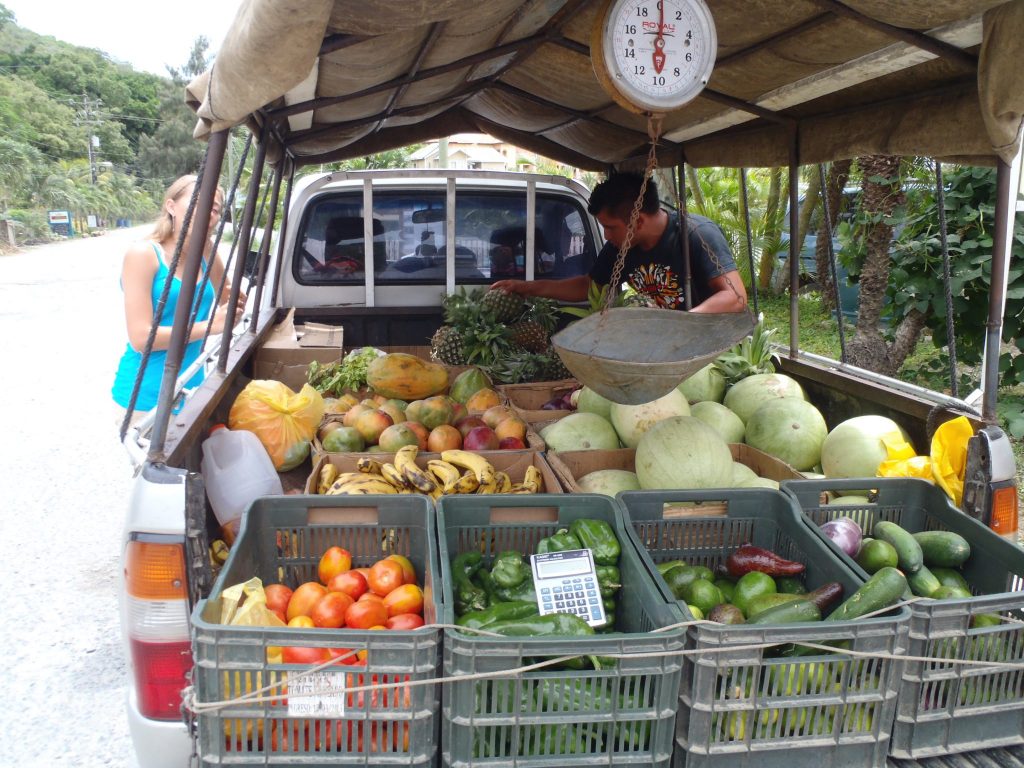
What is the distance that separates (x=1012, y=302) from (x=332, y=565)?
6513 millimetres

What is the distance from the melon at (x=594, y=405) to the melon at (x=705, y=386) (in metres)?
0.38

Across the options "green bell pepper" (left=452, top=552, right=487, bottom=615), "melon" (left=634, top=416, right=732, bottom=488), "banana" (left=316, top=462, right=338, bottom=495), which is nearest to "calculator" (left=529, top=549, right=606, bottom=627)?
"green bell pepper" (left=452, top=552, right=487, bottom=615)

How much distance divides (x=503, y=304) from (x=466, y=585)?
2.92 metres

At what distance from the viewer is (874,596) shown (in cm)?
180

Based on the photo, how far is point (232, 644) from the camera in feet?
5.26

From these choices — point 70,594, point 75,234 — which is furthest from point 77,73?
point 70,594

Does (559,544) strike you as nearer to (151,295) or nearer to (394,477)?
(394,477)

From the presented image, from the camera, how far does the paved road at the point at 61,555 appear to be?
3457 mm

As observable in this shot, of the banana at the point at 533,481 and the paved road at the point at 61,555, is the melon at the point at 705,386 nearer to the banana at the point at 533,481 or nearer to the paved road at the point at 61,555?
the banana at the point at 533,481

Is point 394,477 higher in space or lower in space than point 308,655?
higher

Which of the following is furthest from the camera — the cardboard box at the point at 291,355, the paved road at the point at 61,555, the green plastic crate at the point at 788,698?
the cardboard box at the point at 291,355

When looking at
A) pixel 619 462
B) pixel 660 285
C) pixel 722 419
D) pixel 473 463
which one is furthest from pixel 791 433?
pixel 660 285

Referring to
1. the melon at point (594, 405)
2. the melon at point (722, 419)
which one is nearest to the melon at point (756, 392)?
the melon at point (722, 419)

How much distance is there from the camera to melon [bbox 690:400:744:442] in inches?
135
